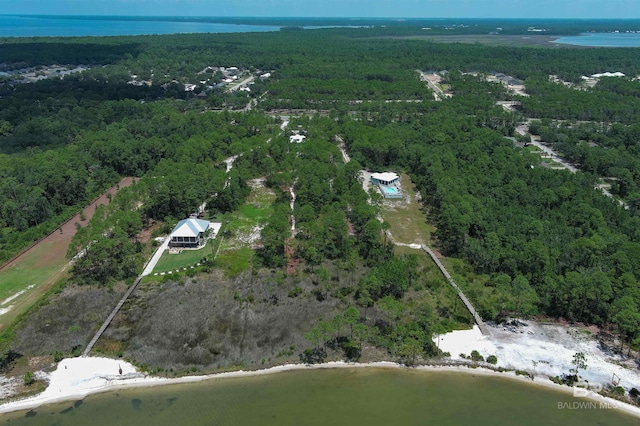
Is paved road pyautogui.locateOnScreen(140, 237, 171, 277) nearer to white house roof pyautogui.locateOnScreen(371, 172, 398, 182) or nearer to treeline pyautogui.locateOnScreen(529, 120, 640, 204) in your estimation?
white house roof pyautogui.locateOnScreen(371, 172, 398, 182)

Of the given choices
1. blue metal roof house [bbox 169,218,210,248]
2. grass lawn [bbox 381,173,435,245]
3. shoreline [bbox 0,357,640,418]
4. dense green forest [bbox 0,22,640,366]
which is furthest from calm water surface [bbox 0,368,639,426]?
grass lawn [bbox 381,173,435,245]

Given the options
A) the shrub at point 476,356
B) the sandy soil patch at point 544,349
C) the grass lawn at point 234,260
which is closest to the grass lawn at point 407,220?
the sandy soil patch at point 544,349

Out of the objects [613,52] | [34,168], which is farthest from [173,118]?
[613,52]

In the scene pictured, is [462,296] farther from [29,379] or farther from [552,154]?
[552,154]

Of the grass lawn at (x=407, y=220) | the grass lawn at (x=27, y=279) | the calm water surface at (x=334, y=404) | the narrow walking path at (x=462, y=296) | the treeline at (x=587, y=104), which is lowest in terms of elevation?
the calm water surface at (x=334, y=404)

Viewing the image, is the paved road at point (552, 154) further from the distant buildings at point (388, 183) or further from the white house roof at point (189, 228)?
the white house roof at point (189, 228)

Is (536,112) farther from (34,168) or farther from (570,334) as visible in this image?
(34,168)
